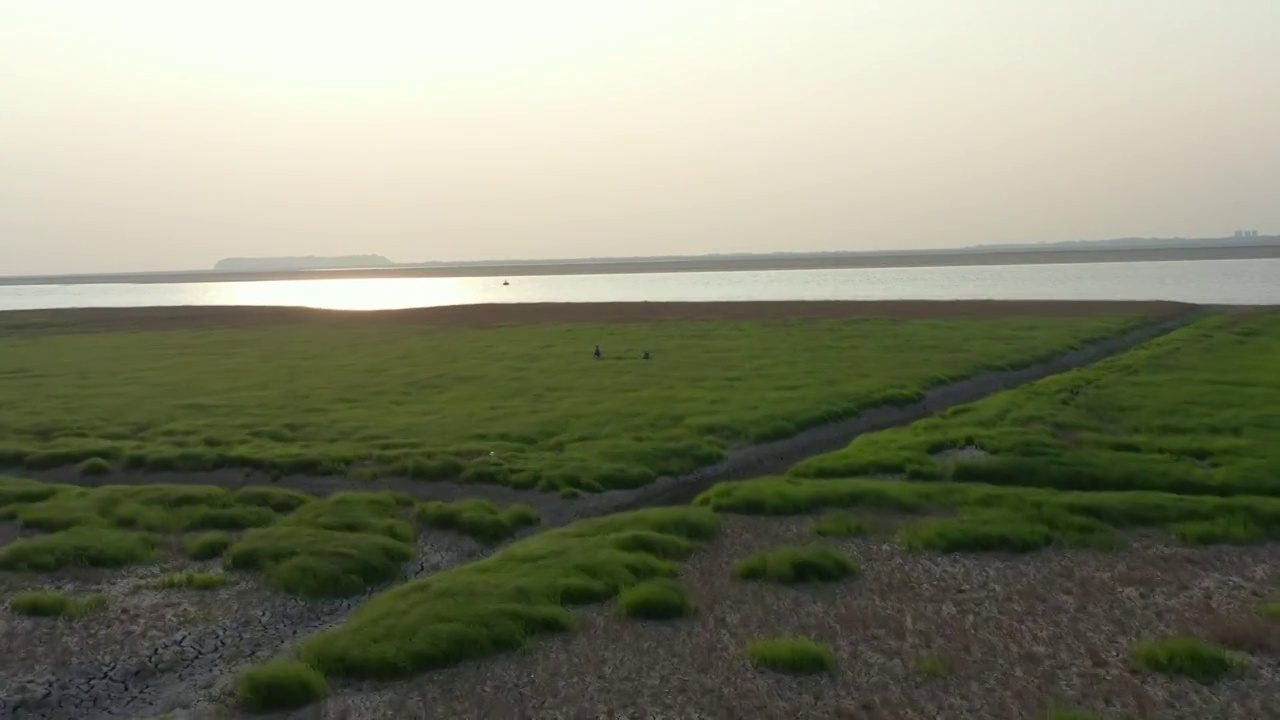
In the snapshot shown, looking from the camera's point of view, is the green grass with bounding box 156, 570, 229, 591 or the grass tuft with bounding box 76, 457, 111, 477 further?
the grass tuft with bounding box 76, 457, 111, 477

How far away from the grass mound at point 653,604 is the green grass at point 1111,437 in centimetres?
1035

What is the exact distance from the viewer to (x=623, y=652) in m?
15.2

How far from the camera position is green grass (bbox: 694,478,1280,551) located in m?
20.3

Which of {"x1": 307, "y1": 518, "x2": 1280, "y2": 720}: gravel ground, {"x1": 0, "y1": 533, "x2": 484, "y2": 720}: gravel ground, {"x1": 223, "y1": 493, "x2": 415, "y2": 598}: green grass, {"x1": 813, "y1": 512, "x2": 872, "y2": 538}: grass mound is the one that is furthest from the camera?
{"x1": 813, "y1": 512, "x2": 872, "y2": 538}: grass mound

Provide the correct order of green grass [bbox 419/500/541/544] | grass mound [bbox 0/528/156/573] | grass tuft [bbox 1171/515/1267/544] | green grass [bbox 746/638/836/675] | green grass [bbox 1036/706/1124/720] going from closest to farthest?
green grass [bbox 1036/706/1124/720], green grass [bbox 746/638/836/675], grass mound [bbox 0/528/156/573], grass tuft [bbox 1171/515/1267/544], green grass [bbox 419/500/541/544]

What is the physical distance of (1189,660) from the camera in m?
14.2

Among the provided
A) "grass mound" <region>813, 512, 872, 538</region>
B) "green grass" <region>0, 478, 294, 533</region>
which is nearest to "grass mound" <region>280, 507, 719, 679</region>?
"grass mound" <region>813, 512, 872, 538</region>

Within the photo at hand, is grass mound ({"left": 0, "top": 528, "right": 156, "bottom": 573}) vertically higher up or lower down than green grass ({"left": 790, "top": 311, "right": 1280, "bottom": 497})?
higher up

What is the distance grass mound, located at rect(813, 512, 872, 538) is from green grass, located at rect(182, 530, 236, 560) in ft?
41.1

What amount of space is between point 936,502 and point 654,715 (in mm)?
12240

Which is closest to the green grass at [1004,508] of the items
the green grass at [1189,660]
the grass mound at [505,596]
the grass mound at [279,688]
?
the grass mound at [505,596]

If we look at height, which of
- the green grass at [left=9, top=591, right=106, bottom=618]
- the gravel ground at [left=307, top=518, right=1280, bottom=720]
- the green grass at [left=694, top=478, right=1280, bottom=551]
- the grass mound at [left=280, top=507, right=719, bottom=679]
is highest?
the green grass at [left=9, top=591, right=106, bottom=618]

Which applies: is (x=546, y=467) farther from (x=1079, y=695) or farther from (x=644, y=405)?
(x=1079, y=695)

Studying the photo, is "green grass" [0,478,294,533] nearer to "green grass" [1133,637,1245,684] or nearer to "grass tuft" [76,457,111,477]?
"grass tuft" [76,457,111,477]
